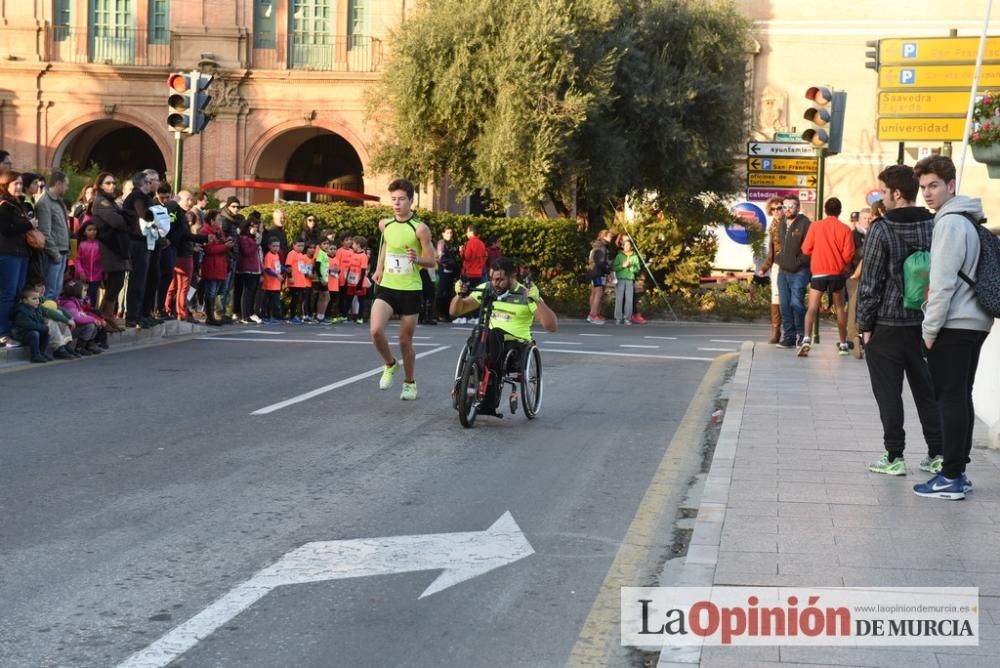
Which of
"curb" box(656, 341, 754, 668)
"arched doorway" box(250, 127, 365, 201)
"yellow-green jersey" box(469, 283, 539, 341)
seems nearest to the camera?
→ "curb" box(656, 341, 754, 668)

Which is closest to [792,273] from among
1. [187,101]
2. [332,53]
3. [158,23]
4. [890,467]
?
[187,101]

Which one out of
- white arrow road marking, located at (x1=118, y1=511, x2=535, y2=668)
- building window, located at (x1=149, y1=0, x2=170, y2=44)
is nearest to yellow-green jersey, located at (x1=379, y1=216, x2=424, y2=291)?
white arrow road marking, located at (x1=118, y1=511, x2=535, y2=668)

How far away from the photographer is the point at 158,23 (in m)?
38.5

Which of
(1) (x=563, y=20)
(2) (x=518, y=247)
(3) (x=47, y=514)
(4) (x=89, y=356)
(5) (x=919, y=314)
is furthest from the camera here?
(2) (x=518, y=247)

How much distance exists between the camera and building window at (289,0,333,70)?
127 feet

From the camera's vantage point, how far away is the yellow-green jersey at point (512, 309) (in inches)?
445

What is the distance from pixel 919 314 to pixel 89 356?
1042 cm

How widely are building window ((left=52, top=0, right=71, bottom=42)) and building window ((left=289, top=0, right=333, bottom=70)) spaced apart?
6.10 metres

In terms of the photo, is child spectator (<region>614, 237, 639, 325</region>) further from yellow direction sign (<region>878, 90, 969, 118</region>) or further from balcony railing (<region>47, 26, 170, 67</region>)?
balcony railing (<region>47, 26, 170, 67</region>)

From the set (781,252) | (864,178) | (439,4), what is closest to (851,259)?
(781,252)

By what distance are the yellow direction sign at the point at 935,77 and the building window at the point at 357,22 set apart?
24022mm

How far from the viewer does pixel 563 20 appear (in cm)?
3048

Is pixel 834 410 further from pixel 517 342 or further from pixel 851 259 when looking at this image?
pixel 851 259

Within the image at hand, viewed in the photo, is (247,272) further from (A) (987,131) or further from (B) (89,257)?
(A) (987,131)
